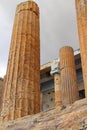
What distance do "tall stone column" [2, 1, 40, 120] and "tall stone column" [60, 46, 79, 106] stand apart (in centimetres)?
528

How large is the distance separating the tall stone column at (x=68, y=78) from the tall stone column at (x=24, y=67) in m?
5.28

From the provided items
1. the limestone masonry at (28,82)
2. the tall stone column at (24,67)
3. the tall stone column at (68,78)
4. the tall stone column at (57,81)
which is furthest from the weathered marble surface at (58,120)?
the tall stone column at (57,81)

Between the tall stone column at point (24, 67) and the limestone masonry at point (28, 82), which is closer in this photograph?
the limestone masonry at point (28, 82)

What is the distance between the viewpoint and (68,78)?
605 inches

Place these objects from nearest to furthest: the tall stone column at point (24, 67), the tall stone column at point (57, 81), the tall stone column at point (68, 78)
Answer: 1. the tall stone column at point (24, 67)
2. the tall stone column at point (68, 78)
3. the tall stone column at point (57, 81)

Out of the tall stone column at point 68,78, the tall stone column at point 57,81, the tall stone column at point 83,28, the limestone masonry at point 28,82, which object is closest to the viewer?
the limestone masonry at point 28,82

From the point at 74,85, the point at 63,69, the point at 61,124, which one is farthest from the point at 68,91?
the point at 61,124

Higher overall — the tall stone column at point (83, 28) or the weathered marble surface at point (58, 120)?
the tall stone column at point (83, 28)

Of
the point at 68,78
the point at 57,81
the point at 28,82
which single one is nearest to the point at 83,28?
the point at 28,82

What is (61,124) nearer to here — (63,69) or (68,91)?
(68,91)

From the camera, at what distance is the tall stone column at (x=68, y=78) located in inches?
565

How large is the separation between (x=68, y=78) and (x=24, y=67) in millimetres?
6806

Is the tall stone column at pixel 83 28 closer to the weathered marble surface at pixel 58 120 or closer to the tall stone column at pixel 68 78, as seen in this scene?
the weathered marble surface at pixel 58 120

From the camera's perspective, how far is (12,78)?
8750 millimetres
